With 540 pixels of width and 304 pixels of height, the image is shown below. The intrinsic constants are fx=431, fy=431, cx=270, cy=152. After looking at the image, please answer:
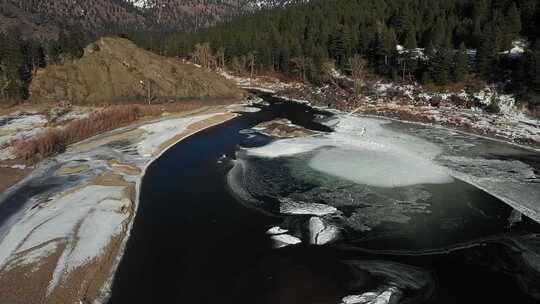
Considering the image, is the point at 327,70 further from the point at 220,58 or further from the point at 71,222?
the point at 71,222

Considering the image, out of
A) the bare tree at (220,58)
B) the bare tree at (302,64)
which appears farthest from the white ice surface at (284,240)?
the bare tree at (220,58)

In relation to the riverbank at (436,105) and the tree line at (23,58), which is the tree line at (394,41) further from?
the tree line at (23,58)

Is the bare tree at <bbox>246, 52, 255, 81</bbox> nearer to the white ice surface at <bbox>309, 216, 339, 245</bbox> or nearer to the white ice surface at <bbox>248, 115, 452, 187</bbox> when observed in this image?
the white ice surface at <bbox>248, 115, 452, 187</bbox>

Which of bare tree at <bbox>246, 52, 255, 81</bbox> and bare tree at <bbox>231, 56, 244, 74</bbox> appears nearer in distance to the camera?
bare tree at <bbox>246, 52, 255, 81</bbox>

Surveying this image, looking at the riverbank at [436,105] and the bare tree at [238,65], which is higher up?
the bare tree at [238,65]

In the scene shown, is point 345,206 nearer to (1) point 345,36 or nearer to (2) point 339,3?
(1) point 345,36

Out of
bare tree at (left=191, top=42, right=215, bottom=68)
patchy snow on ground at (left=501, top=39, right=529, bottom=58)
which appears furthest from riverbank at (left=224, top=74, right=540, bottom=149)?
bare tree at (left=191, top=42, right=215, bottom=68)
